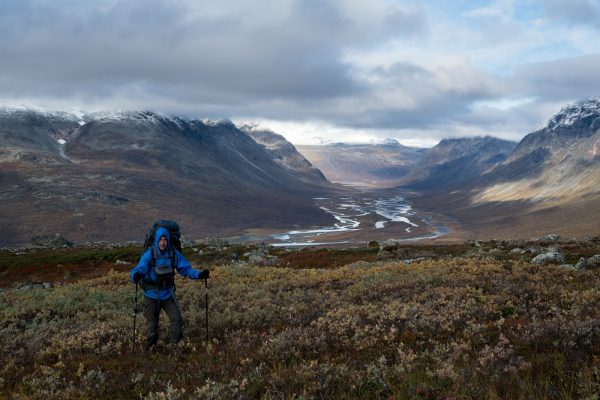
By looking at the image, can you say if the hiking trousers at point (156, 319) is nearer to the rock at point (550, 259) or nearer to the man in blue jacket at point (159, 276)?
the man in blue jacket at point (159, 276)

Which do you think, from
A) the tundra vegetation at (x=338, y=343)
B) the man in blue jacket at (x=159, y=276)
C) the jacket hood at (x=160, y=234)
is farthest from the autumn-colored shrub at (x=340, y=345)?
the jacket hood at (x=160, y=234)

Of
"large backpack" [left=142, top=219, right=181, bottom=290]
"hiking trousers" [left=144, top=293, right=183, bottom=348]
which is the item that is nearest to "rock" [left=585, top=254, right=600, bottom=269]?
"hiking trousers" [left=144, top=293, right=183, bottom=348]

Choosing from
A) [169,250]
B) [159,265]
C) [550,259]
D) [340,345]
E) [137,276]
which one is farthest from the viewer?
[550,259]

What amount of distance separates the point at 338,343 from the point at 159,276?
16.2ft

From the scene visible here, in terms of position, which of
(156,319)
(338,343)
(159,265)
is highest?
(159,265)

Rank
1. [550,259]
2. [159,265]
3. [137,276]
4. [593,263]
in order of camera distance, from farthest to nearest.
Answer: [550,259] < [593,263] < [159,265] < [137,276]

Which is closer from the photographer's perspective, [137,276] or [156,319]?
[137,276]

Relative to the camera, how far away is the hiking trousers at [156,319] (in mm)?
11961

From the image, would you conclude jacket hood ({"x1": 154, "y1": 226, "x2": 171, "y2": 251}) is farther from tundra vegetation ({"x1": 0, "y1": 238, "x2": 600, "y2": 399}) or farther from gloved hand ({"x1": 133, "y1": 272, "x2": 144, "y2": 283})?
tundra vegetation ({"x1": 0, "y1": 238, "x2": 600, "y2": 399})

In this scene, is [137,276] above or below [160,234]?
below

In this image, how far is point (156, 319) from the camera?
12.0 m

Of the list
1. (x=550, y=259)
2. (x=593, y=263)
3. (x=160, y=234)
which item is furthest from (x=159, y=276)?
(x=550, y=259)

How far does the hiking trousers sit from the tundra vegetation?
0.29 meters

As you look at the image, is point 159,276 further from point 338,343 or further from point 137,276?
point 338,343
